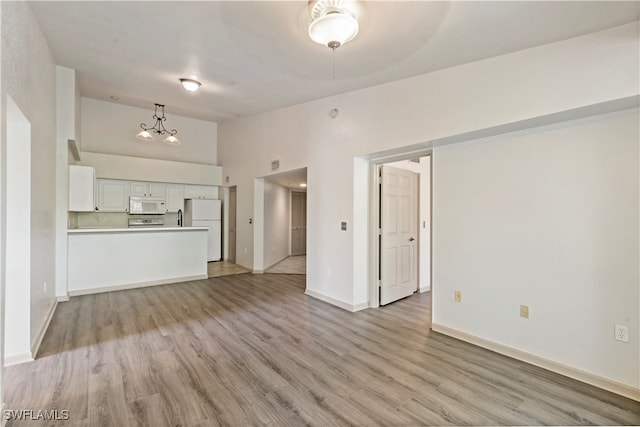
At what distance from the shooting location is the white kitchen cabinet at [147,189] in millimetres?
6809

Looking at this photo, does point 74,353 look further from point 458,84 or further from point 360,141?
point 458,84

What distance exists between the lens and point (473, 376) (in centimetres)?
236

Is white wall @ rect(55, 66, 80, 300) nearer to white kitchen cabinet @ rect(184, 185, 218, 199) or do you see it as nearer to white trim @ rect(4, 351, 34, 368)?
white trim @ rect(4, 351, 34, 368)

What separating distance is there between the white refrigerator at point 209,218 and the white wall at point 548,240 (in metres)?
5.87

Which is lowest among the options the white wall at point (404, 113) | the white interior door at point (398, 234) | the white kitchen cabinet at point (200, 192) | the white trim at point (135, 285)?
the white trim at point (135, 285)

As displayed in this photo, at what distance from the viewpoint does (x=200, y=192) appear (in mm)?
7676

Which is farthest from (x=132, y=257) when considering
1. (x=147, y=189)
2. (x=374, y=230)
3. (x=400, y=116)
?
(x=400, y=116)

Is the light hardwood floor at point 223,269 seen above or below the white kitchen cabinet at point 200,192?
below

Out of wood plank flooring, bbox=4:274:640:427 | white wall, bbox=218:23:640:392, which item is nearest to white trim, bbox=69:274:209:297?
wood plank flooring, bbox=4:274:640:427

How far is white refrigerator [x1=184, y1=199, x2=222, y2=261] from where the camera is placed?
7.27 m

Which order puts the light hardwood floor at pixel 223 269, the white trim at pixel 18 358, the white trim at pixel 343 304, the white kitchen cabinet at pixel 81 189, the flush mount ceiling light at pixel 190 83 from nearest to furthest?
the white trim at pixel 18 358 < the flush mount ceiling light at pixel 190 83 < the white trim at pixel 343 304 < the white kitchen cabinet at pixel 81 189 < the light hardwood floor at pixel 223 269

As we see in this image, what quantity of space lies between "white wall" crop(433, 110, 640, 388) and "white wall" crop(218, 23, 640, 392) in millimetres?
116

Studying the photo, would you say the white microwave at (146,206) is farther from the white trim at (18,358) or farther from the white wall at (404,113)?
the white trim at (18,358)

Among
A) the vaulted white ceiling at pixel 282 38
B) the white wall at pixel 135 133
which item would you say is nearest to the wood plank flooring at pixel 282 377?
the vaulted white ceiling at pixel 282 38
